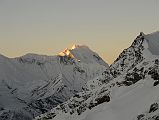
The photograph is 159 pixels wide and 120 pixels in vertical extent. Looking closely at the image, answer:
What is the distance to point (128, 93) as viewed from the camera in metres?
85.3

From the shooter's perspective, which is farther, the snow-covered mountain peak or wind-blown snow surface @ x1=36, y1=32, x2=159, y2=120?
the snow-covered mountain peak

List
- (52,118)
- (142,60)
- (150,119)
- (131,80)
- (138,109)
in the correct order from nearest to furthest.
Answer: (150,119) → (138,109) → (131,80) → (142,60) → (52,118)

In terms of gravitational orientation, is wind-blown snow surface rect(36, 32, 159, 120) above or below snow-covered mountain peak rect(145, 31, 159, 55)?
below

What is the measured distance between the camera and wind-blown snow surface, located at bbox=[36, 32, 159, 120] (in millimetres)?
73812

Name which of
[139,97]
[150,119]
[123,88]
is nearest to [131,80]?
[123,88]

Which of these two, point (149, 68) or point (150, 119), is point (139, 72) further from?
point (150, 119)

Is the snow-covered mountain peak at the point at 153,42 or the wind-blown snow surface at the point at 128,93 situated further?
the snow-covered mountain peak at the point at 153,42

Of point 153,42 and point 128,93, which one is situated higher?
point 153,42

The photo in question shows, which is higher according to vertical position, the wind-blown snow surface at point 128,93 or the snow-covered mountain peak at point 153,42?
the snow-covered mountain peak at point 153,42

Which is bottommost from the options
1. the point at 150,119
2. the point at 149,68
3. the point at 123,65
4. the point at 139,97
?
the point at 150,119

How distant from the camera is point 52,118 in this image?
118 m

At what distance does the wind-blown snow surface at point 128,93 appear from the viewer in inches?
2906

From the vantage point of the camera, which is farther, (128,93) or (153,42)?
(153,42)

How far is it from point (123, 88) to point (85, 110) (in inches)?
426
